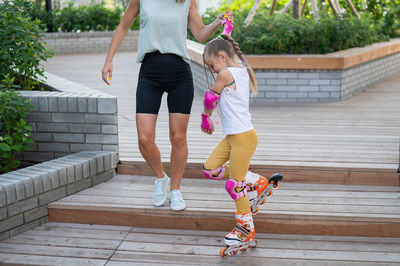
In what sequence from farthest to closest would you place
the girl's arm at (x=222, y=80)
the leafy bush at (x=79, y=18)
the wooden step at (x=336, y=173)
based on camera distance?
the leafy bush at (x=79, y=18), the wooden step at (x=336, y=173), the girl's arm at (x=222, y=80)

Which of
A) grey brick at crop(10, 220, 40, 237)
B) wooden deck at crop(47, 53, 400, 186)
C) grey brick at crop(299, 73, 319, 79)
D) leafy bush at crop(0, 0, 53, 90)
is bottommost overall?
grey brick at crop(10, 220, 40, 237)

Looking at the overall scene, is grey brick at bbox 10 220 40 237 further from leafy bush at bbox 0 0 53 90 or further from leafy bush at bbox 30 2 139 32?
leafy bush at bbox 30 2 139 32

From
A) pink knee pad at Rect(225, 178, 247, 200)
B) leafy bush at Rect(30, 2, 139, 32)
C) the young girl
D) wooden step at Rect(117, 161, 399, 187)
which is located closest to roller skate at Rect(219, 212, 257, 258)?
the young girl

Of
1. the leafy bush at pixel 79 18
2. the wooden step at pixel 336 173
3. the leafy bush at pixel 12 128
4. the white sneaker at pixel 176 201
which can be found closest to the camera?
the white sneaker at pixel 176 201

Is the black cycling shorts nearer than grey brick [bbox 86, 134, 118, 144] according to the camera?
Yes

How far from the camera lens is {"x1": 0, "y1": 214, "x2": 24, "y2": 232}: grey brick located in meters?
3.29

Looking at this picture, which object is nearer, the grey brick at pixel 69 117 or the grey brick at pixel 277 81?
the grey brick at pixel 69 117

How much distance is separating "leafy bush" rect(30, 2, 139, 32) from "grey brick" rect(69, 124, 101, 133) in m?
9.91

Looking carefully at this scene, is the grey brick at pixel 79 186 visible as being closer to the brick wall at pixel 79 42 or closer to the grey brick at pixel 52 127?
the grey brick at pixel 52 127

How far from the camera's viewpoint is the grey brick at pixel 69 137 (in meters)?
4.09

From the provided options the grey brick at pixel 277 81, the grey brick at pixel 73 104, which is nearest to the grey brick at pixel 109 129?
the grey brick at pixel 73 104

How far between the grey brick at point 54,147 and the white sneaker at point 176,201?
1114 millimetres

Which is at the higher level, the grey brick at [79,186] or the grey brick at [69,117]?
the grey brick at [69,117]

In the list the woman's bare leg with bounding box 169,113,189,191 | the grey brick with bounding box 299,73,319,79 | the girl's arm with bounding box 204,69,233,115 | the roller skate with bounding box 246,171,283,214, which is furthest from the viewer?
the grey brick with bounding box 299,73,319,79
